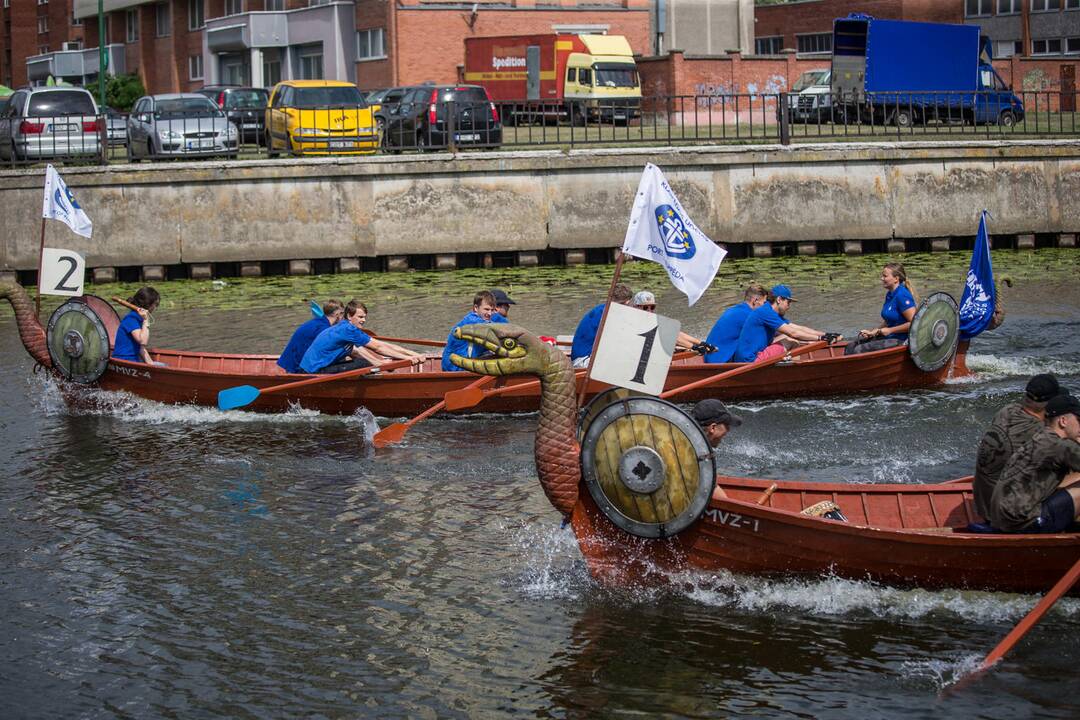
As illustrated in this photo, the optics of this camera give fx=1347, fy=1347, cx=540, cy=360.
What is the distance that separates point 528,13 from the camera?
4609 centimetres

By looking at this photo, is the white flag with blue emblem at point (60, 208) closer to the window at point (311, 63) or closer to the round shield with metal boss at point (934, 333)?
the round shield with metal boss at point (934, 333)

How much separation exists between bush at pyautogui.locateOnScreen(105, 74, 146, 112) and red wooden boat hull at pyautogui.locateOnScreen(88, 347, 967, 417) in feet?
150

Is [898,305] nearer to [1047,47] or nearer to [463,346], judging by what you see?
[463,346]

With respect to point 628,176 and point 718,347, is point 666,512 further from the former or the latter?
point 628,176

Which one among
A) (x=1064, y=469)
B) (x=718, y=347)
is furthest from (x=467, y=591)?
(x=718, y=347)

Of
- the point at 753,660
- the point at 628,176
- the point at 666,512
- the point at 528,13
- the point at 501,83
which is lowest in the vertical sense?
the point at 753,660

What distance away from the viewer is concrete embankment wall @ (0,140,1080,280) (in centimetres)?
2302

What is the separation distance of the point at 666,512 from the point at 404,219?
16131 millimetres

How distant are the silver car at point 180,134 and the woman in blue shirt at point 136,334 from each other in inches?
373

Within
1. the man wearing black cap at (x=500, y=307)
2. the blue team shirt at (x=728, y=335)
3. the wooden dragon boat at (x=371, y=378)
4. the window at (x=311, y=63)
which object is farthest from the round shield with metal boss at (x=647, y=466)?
the window at (x=311, y=63)

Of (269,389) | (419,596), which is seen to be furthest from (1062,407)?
(269,389)

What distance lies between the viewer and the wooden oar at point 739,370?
44.5ft

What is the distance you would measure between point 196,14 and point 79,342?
45896 mm

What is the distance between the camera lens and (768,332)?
14430mm
